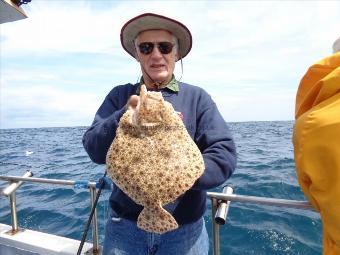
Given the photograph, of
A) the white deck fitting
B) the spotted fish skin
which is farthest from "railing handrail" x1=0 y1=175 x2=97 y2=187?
the spotted fish skin

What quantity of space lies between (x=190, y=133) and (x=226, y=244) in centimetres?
418

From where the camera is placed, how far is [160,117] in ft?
7.55

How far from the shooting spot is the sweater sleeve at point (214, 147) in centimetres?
221

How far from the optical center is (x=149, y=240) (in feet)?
8.26

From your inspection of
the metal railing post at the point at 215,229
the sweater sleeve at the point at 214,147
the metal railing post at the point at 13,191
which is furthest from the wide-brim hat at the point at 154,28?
the metal railing post at the point at 13,191

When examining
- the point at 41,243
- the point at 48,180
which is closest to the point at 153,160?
the point at 48,180

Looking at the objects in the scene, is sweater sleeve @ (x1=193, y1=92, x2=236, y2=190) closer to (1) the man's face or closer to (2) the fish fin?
(2) the fish fin

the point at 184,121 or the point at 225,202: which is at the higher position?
the point at 184,121

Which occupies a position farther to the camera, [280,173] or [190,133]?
[280,173]

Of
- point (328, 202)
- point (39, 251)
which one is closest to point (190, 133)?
point (328, 202)

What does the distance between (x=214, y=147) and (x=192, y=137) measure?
0.26 meters

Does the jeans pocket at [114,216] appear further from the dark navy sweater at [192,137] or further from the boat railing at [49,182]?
the boat railing at [49,182]

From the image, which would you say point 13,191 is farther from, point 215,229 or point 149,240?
point 215,229

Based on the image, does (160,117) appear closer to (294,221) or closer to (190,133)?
(190,133)
